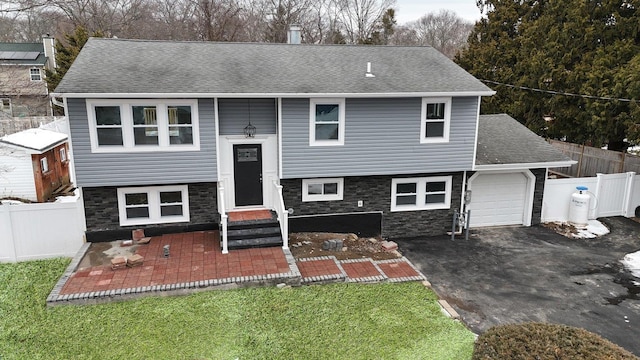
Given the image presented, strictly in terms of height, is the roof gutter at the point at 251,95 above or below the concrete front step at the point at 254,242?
above

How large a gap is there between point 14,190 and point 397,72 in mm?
14222

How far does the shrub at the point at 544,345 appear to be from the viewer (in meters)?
5.01

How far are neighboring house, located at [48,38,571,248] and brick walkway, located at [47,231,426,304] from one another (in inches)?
54.7

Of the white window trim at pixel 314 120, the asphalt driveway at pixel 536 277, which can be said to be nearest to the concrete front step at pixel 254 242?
the white window trim at pixel 314 120

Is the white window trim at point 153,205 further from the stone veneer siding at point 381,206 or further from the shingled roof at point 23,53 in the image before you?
the shingled roof at point 23,53

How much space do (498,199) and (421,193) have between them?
275cm

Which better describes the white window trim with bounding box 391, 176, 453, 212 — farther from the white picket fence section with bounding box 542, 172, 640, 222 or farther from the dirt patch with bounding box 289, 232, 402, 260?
the white picket fence section with bounding box 542, 172, 640, 222

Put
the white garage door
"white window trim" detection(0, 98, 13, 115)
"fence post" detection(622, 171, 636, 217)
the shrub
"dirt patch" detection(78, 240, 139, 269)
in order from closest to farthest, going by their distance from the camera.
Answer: the shrub → "dirt patch" detection(78, 240, 139, 269) → the white garage door → "fence post" detection(622, 171, 636, 217) → "white window trim" detection(0, 98, 13, 115)

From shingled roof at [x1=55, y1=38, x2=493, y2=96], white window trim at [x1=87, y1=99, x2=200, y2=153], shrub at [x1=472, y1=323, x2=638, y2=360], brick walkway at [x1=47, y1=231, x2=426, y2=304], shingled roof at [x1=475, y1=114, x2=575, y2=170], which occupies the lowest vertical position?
brick walkway at [x1=47, y1=231, x2=426, y2=304]

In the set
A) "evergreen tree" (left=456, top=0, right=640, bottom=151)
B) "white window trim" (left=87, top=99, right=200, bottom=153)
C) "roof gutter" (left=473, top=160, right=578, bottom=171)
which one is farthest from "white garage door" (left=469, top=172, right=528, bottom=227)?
"white window trim" (left=87, top=99, right=200, bottom=153)

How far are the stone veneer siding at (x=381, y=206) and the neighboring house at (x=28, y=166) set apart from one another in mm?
10108

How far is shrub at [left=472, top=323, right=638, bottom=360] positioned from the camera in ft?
16.4

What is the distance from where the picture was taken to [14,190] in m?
15.8

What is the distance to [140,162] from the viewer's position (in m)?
10.4
